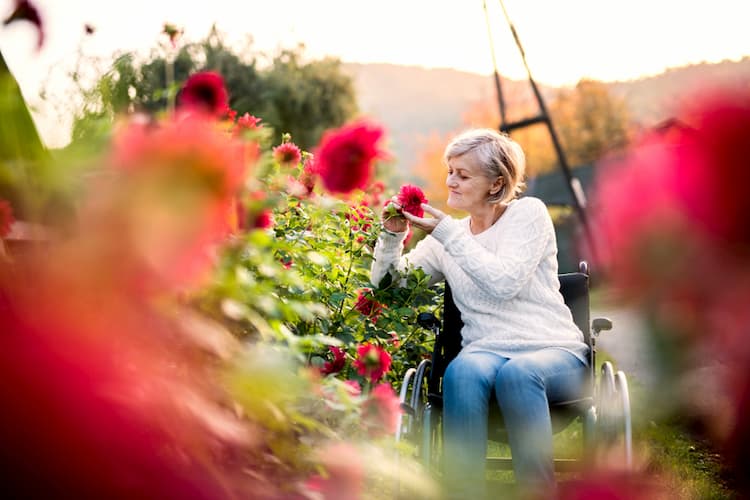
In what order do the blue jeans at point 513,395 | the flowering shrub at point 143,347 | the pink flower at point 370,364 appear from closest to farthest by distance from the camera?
the flowering shrub at point 143,347
the pink flower at point 370,364
the blue jeans at point 513,395

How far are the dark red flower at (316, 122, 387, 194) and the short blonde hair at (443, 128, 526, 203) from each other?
155 cm

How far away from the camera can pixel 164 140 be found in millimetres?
416

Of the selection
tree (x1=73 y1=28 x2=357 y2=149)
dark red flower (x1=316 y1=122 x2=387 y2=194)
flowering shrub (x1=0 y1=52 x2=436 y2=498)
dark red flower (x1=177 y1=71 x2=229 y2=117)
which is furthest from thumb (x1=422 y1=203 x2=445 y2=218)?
tree (x1=73 y1=28 x2=357 y2=149)

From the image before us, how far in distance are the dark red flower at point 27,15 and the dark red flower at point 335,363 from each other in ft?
4.16

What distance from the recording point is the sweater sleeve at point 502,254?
2312mm

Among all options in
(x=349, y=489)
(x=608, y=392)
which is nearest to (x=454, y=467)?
(x=349, y=489)

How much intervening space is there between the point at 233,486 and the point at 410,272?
79.7 inches

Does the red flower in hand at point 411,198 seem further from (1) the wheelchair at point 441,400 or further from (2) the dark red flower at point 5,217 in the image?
(2) the dark red flower at point 5,217

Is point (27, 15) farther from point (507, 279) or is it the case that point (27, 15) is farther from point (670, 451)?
point (507, 279)

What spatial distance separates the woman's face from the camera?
2.59m

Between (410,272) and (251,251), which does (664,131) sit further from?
(410,272)

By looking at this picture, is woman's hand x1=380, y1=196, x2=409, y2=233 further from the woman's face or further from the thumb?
the woman's face

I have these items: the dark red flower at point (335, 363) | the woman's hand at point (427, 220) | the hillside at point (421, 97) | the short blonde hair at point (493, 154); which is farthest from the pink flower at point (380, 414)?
the hillside at point (421, 97)

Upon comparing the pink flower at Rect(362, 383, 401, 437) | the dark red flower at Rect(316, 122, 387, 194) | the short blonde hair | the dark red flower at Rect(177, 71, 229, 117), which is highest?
the dark red flower at Rect(177, 71, 229, 117)
